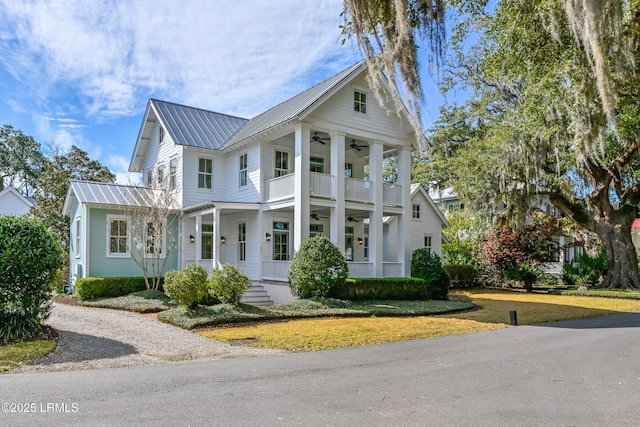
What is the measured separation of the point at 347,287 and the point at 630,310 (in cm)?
901

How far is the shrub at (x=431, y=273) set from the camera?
56.1ft

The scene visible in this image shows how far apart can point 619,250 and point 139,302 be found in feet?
67.2

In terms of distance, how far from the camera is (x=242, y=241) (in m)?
18.5

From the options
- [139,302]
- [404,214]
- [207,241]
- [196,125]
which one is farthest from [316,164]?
[139,302]

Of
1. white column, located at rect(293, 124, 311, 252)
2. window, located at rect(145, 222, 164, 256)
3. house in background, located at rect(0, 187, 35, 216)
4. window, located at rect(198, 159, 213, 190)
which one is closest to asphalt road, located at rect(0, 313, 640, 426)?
white column, located at rect(293, 124, 311, 252)

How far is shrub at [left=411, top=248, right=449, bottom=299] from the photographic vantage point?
17.1m

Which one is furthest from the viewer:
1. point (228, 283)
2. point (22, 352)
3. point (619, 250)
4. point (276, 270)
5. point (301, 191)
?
point (619, 250)

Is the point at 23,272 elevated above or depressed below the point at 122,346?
above

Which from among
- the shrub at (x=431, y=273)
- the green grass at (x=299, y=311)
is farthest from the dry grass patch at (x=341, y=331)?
the shrub at (x=431, y=273)

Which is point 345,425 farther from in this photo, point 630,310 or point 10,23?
point 630,310

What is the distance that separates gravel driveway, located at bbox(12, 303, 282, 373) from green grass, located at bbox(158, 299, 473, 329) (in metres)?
0.55

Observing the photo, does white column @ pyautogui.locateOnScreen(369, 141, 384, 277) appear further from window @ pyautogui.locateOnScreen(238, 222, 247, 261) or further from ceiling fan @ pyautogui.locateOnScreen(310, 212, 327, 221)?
window @ pyautogui.locateOnScreen(238, 222, 247, 261)

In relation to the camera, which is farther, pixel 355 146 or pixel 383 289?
pixel 355 146

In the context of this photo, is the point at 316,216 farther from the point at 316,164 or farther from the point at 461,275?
the point at 461,275
